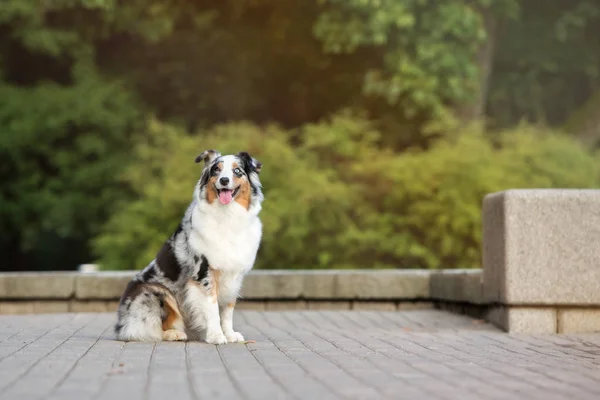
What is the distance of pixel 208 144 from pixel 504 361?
13.2 metres

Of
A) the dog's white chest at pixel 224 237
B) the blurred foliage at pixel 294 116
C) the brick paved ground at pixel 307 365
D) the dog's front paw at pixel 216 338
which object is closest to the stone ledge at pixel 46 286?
the brick paved ground at pixel 307 365

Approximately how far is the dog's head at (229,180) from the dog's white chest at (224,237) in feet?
0.32

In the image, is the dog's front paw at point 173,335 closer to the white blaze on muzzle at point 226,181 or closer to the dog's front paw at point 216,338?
the dog's front paw at point 216,338

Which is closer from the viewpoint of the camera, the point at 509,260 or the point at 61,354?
the point at 61,354

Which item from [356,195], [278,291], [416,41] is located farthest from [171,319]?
[416,41]

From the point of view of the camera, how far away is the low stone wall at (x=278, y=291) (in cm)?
1468

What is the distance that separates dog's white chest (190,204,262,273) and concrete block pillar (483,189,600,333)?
2.56 meters

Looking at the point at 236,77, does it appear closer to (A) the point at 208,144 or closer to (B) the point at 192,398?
(A) the point at 208,144

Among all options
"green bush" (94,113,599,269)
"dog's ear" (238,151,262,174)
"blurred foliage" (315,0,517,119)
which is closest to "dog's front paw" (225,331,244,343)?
"dog's ear" (238,151,262,174)

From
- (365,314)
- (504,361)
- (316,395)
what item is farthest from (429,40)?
(316,395)

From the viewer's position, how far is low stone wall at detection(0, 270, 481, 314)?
1468 centimetres

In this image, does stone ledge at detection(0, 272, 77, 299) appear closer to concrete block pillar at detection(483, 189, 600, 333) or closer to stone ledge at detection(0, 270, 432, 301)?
stone ledge at detection(0, 270, 432, 301)

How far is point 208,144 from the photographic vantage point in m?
21.2

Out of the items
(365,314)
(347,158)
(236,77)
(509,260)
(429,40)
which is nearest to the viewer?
(509,260)
